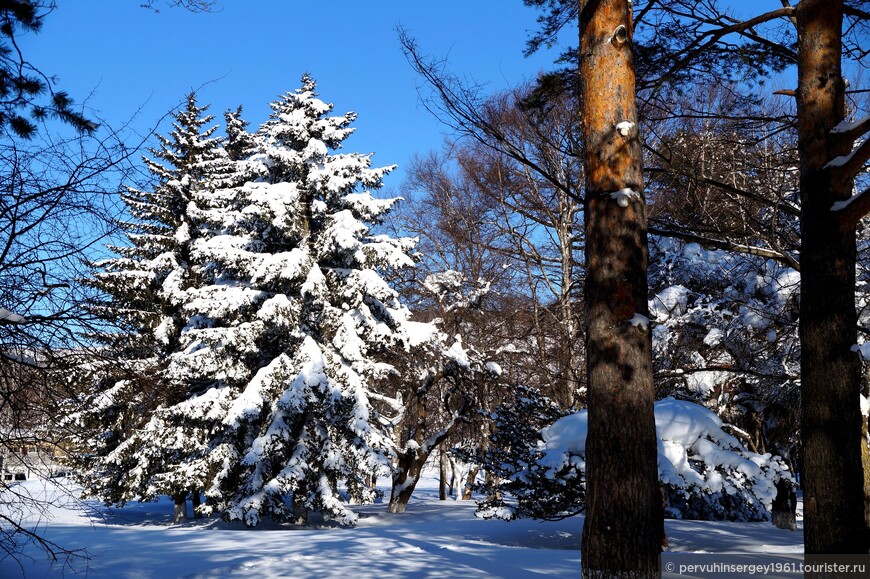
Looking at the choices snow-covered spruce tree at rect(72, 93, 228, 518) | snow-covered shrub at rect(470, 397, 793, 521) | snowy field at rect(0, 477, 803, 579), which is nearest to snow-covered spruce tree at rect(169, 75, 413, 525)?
snow-covered spruce tree at rect(72, 93, 228, 518)

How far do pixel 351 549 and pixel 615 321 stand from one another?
698 cm

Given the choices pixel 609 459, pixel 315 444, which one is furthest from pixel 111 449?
pixel 609 459

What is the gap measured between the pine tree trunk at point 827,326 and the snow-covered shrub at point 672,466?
4.86 metres

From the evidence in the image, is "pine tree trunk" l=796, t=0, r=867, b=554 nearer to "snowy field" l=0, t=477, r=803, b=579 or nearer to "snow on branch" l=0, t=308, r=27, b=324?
"snowy field" l=0, t=477, r=803, b=579

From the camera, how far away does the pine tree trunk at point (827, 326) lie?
5406 mm

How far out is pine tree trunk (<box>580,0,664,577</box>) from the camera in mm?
4480

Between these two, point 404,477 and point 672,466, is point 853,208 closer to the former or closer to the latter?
point 672,466

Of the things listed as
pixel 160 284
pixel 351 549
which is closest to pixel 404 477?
pixel 160 284

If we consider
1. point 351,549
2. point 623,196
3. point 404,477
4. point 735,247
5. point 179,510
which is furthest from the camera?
point 404,477

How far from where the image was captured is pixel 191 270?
21.3 m

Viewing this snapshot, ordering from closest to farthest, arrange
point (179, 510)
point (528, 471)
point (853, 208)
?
point (853, 208), point (528, 471), point (179, 510)

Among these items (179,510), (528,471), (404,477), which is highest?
(528,471)

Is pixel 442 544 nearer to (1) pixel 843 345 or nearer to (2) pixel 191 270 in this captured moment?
(1) pixel 843 345

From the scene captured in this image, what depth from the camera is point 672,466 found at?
10375 mm
